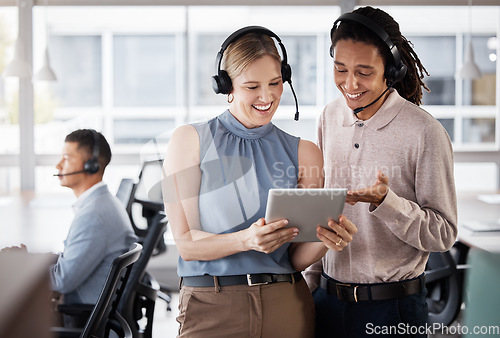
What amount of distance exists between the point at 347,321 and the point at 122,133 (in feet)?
11.1

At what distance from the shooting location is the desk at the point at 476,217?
2.72 m

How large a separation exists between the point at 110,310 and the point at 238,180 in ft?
3.12

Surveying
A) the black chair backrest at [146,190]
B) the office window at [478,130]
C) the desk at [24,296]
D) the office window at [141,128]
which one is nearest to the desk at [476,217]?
the office window at [478,130]

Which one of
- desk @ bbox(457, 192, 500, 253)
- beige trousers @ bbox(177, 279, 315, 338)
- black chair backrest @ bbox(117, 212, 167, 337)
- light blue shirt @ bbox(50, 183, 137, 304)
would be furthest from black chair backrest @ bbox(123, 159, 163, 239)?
beige trousers @ bbox(177, 279, 315, 338)

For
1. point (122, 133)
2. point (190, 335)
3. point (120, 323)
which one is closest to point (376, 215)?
point (190, 335)

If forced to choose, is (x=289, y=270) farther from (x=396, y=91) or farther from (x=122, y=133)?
(x=122, y=133)

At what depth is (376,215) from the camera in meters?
1.39

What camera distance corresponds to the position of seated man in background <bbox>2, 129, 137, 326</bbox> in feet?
7.15

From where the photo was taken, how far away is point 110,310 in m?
2.09

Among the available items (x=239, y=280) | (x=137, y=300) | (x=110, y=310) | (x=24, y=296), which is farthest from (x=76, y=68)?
(x=24, y=296)

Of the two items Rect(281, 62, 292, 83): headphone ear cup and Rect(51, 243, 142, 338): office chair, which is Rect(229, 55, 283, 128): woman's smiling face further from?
Rect(51, 243, 142, 338): office chair

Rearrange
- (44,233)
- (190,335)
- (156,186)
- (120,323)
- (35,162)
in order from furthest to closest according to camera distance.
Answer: (35,162)
(156,186)
(44,233)
(120,323)
(190,335)

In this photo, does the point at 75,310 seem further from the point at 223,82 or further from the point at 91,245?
the point at 223,82

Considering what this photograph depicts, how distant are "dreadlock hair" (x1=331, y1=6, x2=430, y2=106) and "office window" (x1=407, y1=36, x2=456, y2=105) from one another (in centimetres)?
305
